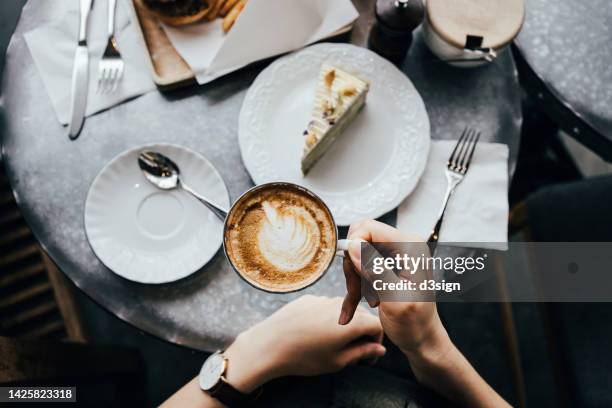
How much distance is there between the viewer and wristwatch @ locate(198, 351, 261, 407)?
134cm

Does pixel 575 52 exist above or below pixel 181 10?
below

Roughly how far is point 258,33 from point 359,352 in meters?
0.94

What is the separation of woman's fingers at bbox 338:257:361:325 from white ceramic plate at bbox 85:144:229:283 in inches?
15.7

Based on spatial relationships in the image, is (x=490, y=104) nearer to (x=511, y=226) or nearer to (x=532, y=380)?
(x=511, y=226)

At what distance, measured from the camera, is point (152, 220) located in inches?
57.4

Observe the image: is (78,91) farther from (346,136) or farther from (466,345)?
(466,345)

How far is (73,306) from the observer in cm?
192

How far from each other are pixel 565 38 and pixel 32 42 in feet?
5.36

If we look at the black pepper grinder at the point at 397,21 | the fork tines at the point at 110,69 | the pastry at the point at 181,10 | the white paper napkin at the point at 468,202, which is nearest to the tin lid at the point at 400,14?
the black pepper grinder at the point at 397,21

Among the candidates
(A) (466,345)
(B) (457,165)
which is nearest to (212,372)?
(B) (457,165)

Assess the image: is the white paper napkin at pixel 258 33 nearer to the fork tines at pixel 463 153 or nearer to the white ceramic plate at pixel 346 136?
the white ceramic plate at pixel 346 136

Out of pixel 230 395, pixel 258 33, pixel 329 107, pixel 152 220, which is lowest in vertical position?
pixel 230 395

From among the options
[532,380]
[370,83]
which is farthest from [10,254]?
[532,380]

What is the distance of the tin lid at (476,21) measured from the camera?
4.65 feet
